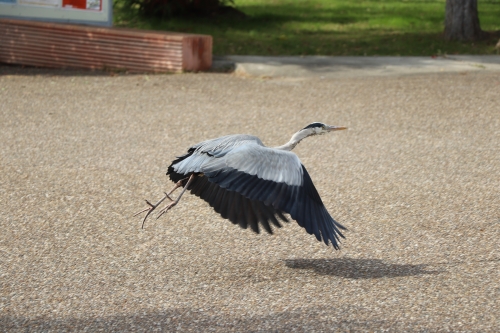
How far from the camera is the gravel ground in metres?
4.24

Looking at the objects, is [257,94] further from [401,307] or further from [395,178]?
[401,307]

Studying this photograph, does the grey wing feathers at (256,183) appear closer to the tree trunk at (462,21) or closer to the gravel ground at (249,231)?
the gravel ground at (249,231)

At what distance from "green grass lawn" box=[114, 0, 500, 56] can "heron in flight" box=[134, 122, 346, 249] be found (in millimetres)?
8631

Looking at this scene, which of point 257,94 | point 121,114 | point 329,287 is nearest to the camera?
point 329,287

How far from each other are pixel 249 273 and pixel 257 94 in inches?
237

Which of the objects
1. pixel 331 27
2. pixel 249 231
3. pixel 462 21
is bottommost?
pixel 249 231

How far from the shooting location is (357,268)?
16.0ft

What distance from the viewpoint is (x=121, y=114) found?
958 centimetres

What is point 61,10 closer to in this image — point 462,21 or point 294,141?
point 462,21

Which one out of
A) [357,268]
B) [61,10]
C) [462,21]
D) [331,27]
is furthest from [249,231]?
[331,27]

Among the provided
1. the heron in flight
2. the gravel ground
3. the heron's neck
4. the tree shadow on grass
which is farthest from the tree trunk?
the tree shadow on grass

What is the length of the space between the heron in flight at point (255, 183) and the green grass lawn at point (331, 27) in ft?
28.3

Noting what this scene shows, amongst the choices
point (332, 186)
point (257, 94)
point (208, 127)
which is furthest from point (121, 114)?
point (332, 186)

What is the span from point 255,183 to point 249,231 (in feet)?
3.92
